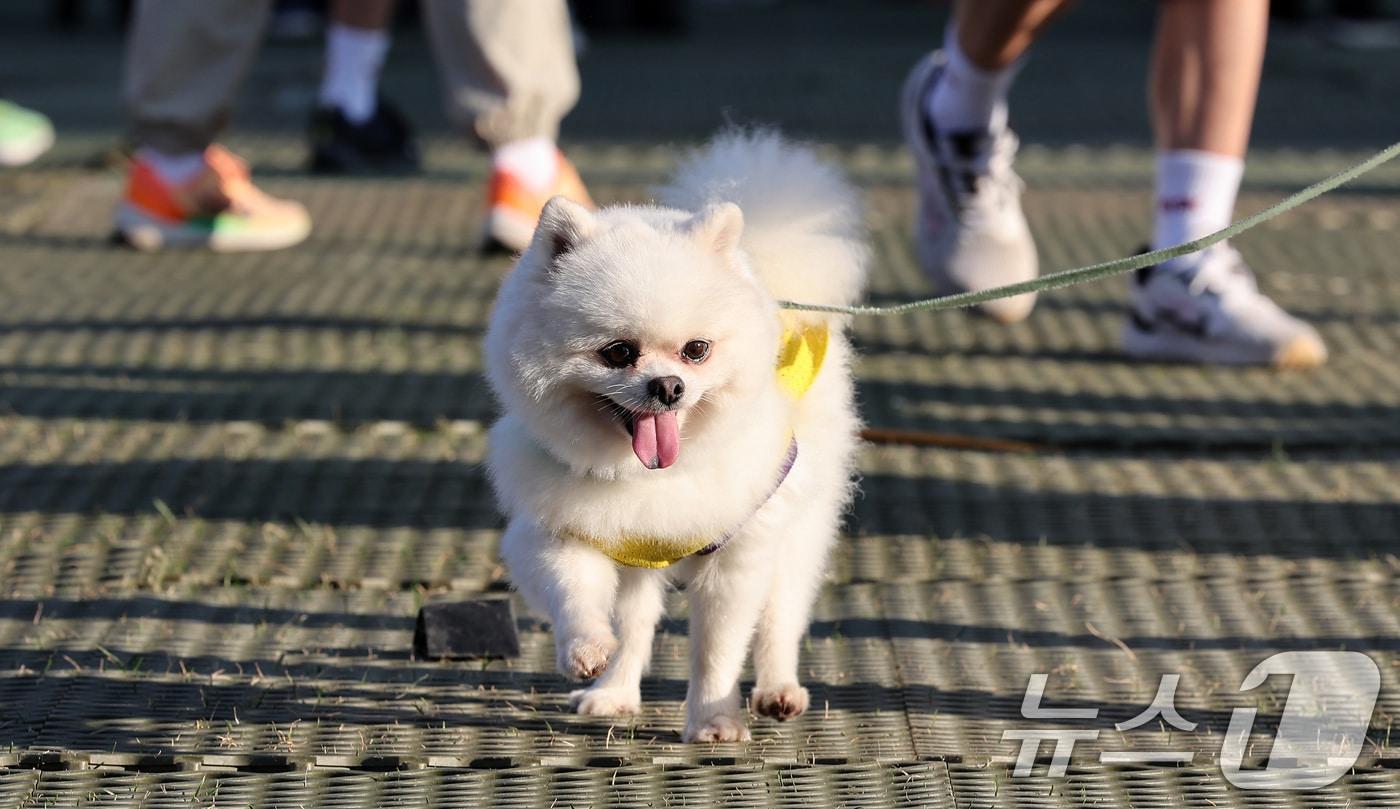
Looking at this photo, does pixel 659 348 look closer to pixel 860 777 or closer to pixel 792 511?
pixel 792 511

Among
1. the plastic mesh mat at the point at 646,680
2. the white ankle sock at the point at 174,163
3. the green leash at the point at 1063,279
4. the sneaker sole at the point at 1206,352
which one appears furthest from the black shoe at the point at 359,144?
the green leash at the point at 1063,279

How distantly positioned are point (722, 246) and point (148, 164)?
2858mm

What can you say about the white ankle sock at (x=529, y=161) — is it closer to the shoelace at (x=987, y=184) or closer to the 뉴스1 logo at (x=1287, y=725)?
the shoelace at (x=987, y=184)

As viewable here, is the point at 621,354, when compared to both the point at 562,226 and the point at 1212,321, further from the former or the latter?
the point at 1212,321

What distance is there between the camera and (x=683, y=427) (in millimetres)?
1634

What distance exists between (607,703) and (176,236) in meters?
2.69

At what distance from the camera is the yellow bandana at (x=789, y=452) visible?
1662 millimetres

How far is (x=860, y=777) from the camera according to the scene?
1.72 meters

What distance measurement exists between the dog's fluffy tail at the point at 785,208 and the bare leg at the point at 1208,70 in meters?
1.47

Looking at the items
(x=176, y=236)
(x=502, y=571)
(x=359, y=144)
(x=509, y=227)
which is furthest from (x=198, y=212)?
(x=502, y=571)

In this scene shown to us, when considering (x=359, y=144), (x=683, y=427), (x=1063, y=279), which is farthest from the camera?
(x=359, y=144)

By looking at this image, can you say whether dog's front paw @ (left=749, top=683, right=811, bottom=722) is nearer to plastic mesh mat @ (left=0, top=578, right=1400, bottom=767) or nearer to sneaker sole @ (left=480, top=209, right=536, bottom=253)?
plastic mesh mat @ (left=0, top=578, right=1400, bottom=767)

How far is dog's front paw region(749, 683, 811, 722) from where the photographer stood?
1.79 metres

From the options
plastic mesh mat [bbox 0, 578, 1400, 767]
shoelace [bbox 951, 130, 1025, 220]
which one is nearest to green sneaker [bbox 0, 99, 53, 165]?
shoelace [bbox 951, 130, 1025, 220]
